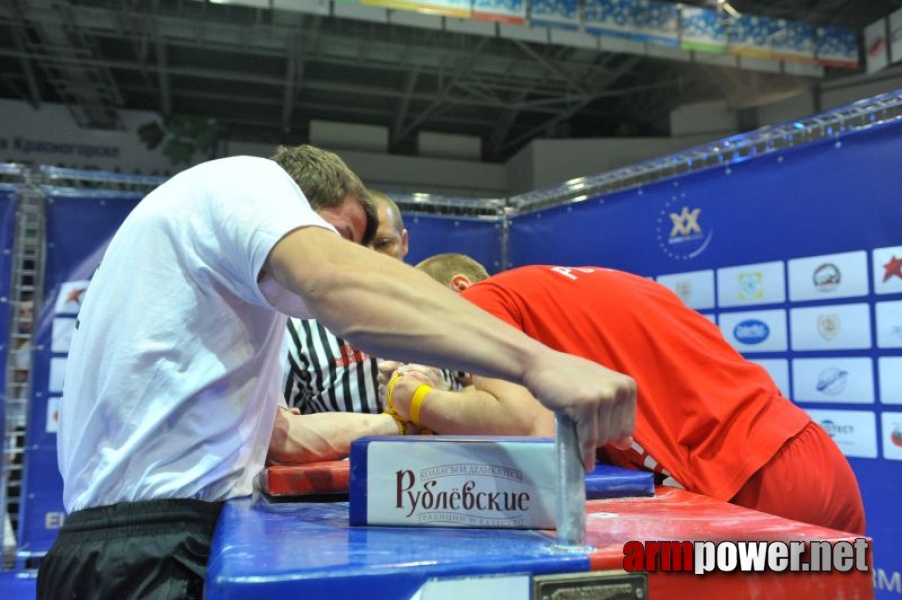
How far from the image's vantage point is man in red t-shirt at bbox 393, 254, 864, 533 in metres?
1.29

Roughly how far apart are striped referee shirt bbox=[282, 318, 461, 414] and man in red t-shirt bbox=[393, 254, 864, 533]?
55cm

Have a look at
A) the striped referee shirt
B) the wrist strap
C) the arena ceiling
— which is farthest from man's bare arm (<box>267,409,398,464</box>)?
the arena ceiling

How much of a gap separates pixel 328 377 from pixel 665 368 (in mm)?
937

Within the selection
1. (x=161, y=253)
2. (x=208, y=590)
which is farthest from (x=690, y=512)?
(x=161, y=253)

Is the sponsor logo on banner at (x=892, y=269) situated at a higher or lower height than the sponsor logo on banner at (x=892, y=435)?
higher

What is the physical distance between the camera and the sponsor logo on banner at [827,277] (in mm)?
2797

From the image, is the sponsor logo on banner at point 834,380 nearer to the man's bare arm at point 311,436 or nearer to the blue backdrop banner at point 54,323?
the man's bare arm at point 311,436

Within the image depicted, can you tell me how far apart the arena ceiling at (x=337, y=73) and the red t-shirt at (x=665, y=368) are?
485cm

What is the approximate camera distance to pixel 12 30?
7.26 meters

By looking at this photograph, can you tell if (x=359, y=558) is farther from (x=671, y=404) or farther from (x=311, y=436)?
(x=671, y=404)

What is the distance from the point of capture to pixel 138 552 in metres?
0.89

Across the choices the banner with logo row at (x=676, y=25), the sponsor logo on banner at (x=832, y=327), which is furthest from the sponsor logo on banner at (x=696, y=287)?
the banner with logo row at (x=676, y=25)

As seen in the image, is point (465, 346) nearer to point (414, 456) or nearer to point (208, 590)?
point (414, 456)

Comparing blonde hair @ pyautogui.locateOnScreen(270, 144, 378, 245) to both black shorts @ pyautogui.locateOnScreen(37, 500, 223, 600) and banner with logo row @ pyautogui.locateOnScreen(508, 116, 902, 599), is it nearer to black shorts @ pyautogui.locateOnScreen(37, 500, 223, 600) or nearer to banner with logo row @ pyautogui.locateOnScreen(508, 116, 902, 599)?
black shorts @ pyautogui.locateOnScreen(37, 500, 223, 600)
